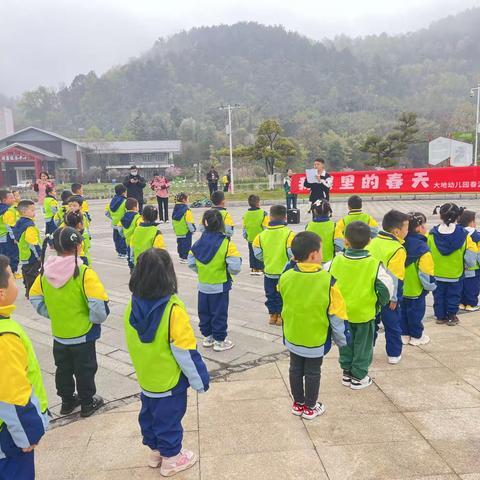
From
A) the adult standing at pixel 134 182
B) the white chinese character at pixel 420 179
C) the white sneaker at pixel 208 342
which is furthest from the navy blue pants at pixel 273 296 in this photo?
the white chinese character at pixel 420 179

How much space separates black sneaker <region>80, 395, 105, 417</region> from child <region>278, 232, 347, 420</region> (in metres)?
1.68

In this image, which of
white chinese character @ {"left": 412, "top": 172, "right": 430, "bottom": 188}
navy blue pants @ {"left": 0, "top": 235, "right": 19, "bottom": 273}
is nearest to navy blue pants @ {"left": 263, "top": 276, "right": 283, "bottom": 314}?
navy blue pants @ {"left": 0, "top": 235, "right": 19, "bottom": 273}

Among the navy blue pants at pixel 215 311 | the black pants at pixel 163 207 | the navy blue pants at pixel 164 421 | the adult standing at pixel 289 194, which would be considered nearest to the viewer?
the navy blue pants at pixel 164 421

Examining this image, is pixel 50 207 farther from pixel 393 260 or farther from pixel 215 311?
pixel 393 260

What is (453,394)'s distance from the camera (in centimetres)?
392

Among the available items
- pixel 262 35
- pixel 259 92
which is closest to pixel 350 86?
pixel 259 92

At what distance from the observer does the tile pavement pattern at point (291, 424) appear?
3.02 m

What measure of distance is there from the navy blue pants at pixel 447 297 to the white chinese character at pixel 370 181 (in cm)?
1643

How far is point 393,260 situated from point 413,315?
44.0 inches

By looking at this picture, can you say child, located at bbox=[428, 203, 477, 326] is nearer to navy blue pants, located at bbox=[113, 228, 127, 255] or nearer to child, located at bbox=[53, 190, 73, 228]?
child, located at bbox=[53, 190, 73, 228]

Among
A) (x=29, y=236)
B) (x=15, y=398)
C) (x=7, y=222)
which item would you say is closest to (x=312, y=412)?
(x=15, y=398)

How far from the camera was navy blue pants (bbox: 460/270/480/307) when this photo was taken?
6113 millimetres

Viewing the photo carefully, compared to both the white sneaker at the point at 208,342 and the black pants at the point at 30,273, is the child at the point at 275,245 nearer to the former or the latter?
the white sneaker at the point at 208,342

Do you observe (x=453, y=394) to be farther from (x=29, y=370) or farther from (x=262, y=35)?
(x=262, y=35)
